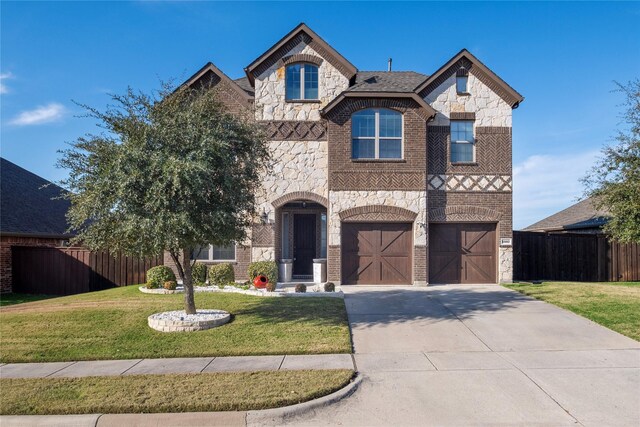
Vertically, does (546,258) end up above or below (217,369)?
above

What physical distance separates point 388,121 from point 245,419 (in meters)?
12.9

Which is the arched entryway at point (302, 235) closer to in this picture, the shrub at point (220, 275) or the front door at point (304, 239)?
the front door at point (304, 239)

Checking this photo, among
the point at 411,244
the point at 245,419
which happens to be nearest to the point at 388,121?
the point at 411,244

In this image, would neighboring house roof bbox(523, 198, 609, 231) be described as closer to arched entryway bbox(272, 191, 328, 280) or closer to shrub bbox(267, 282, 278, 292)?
arched entryway bbox(272, 191, 328, 280)

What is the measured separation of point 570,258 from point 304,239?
11.6 m

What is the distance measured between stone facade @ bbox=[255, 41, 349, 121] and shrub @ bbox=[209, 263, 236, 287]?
5.88 meters

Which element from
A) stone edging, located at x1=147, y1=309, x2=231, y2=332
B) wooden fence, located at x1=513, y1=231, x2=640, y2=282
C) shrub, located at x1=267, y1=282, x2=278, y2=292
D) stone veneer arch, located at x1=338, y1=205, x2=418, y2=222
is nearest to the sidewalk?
stone edging, located at x1=147, y1=309, x2=231, y2=332

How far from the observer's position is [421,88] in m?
16.5

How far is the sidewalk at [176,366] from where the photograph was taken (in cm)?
758

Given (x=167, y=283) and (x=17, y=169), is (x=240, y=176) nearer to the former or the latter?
(x=167, y=283)

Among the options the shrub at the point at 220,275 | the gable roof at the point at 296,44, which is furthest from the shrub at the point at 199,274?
the gable roof at the point at 296,44

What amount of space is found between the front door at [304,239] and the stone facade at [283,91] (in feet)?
13.7

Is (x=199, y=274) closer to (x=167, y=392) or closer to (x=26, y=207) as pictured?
(x=167, y=392)

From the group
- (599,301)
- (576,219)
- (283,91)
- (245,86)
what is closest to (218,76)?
(245,86)
